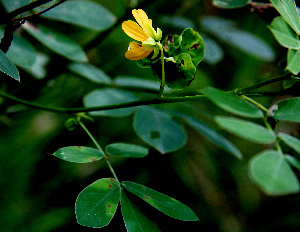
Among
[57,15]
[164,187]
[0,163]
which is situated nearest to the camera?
[57,15]

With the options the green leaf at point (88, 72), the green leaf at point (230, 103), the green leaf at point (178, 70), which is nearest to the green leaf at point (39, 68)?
the green leaf at point (88, 72)

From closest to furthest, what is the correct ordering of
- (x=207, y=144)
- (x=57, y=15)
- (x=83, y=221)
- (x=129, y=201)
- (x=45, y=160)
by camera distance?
(x=83, y=221), (x=129, y=201), (x=57, y=15), (x=45, y=160), (x=207, y=144)

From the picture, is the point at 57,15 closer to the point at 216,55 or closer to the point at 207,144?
the point at 216,55

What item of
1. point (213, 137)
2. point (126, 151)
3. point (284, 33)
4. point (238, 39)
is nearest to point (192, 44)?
point (284, 33)

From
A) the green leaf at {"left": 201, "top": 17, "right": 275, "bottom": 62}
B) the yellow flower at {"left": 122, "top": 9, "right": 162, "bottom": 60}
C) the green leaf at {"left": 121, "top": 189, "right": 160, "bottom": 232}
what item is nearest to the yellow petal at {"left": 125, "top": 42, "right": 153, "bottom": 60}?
the yellow flower at {"left": 122, "top": 9, "right": 162, "bottom": 60}

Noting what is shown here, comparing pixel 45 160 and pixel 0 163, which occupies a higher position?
pixel 0 163

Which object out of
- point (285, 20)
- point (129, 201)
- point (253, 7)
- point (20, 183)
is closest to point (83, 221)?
point (129, 201)
